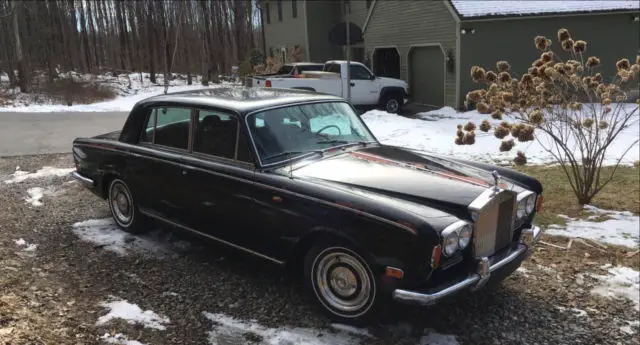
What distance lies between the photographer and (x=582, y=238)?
5359 mm

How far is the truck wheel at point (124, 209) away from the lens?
204 inches

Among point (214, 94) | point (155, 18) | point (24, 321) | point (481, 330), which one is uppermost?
point (155, 18)

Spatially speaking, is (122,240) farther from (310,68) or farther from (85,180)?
(310,68)

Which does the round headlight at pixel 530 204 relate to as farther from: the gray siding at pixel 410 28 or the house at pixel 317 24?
the house at pixel 317 24

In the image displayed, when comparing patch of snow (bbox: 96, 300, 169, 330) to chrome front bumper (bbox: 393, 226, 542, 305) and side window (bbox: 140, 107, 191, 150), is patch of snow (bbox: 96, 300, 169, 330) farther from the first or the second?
chrome front bumper (bbox: 393, 226, 542, 305)

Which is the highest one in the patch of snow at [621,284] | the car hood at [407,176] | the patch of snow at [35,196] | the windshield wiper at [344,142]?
the windshield wiper at [344,142]

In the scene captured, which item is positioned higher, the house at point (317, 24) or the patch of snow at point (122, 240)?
the house at point (317, 24)

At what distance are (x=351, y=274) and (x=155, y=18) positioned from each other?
3403 cm

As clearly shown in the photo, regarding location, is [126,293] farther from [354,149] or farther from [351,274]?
[354,149]

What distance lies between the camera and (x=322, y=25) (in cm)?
2781

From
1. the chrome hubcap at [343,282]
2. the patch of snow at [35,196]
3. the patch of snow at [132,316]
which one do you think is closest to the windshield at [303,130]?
the chrome hubcap at [343,282]

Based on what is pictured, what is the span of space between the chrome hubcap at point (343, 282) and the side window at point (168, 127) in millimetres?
1801

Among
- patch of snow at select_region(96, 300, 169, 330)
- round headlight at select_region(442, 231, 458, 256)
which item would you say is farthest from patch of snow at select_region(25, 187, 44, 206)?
round headlight at select_region(442, 231, 458, 256)

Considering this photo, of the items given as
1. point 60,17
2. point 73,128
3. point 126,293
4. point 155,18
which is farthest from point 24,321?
point 60,17
